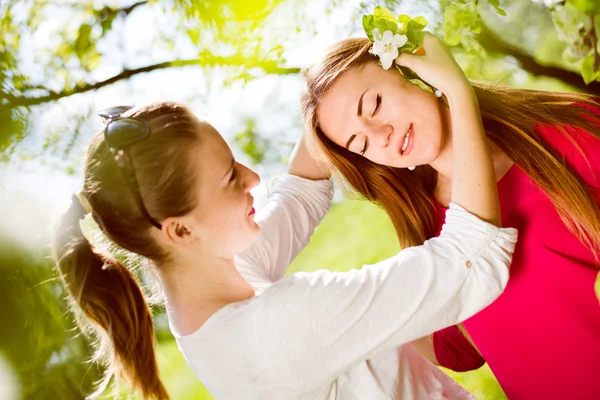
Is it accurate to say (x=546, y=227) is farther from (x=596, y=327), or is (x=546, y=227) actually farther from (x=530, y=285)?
(x=596, y=327)

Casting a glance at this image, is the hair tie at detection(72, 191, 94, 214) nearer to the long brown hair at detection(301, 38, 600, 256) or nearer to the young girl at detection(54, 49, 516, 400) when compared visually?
the young girl at detection(54, 49, 516, 400)

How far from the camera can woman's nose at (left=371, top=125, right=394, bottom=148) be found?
1.20 m

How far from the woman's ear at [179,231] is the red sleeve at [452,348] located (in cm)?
76

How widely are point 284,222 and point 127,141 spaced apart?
0.46m

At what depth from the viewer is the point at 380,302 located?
0.98 m

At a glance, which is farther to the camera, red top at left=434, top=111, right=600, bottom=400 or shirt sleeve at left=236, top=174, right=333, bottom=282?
shirt sleeve at left=236, top=174, right=333, bottom=282

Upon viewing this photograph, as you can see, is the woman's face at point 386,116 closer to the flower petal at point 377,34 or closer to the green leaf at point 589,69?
the flower petal at point 377,34

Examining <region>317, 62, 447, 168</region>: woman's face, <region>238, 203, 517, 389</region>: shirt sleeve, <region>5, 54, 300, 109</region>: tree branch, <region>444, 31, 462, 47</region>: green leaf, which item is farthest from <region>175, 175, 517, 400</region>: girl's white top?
<region>5, 54, 300, 109</region>: tree branch

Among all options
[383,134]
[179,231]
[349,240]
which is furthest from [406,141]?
[349,240]

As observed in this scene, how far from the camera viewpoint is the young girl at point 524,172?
3.97 feet

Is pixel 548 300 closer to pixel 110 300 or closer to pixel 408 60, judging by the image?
pixel 408 60

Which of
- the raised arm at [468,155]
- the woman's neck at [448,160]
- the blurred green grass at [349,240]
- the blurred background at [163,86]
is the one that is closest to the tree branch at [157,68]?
the blurred background at [163,86]

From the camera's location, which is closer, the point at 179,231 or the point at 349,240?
the point at 179,231

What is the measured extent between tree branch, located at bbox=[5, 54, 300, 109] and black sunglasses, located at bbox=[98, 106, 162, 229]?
838 millimetres
